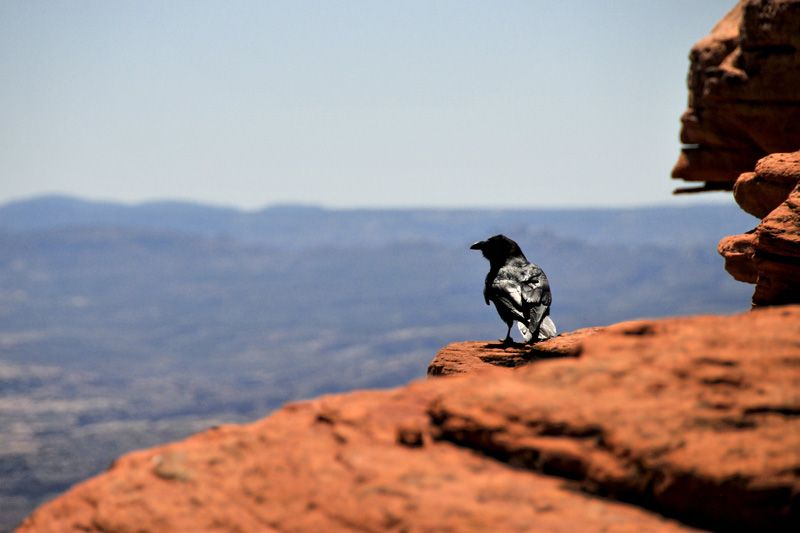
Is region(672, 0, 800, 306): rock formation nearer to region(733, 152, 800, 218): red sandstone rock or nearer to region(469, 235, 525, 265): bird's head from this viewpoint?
region(733, 152, 800, 218): red sandstone rock

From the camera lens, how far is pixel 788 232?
378 inches

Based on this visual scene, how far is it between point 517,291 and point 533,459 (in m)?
7.73

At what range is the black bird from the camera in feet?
40.9

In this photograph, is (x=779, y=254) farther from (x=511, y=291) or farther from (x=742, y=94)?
(x=742, y=94)

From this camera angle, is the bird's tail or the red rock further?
the bird's tail

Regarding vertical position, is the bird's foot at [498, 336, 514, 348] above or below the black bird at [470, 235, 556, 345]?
below

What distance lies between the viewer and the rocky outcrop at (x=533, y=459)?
4844mm

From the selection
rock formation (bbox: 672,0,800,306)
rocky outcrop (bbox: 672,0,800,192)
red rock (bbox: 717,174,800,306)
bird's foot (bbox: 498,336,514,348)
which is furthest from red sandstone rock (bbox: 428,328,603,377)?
rocky outcrop (bbox: 672,0,800,192)

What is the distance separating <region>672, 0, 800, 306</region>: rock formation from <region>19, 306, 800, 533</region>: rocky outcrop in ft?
15.1

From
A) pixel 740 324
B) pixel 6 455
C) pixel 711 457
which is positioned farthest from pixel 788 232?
pixel 6 455

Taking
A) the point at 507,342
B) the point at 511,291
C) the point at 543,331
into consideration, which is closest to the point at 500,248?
the point at 511,291

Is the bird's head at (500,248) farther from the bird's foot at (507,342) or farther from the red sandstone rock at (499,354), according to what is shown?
the red sandstone rock at (499,354)

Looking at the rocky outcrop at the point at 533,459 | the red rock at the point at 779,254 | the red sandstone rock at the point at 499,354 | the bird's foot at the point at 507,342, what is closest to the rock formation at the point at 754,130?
the red rock at the point at 779,254

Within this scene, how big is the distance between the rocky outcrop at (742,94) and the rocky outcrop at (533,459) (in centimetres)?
1281
